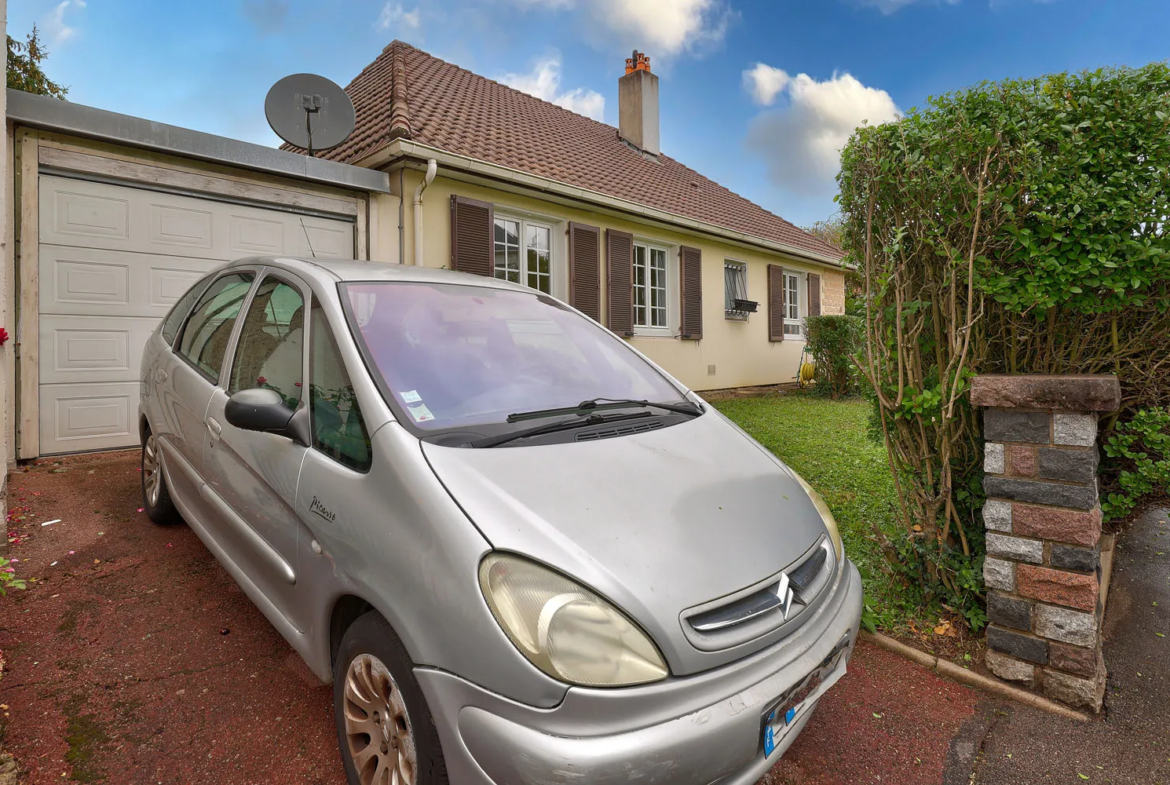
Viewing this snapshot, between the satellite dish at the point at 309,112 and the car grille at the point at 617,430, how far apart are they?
252 inches

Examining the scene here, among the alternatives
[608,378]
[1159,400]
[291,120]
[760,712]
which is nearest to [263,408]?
[608,378]

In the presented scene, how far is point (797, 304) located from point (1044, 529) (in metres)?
12.6

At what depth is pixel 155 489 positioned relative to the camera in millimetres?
3451

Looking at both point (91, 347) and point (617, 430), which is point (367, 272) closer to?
point (617, 430)

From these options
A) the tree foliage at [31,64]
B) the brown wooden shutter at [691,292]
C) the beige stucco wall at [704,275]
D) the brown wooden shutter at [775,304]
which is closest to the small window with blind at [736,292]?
the beige stucco wall at [704,275]

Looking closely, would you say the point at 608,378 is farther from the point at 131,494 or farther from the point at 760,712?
the point at 131,494

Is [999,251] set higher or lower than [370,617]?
higher

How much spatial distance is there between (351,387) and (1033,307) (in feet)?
8.94

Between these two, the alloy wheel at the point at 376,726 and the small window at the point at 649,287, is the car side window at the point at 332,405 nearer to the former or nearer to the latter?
the alloy wheel at the point at 376,726

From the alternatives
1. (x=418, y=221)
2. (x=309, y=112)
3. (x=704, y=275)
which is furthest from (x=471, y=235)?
(x=704, y=275)

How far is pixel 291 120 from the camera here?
654 cm

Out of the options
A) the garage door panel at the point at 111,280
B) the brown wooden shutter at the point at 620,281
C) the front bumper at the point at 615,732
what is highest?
the brown wooden shutter at the point at 620,281

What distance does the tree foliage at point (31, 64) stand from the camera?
14078mm

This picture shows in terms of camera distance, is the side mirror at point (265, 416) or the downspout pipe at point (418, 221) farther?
the downspout pipe at point (418, 221)
